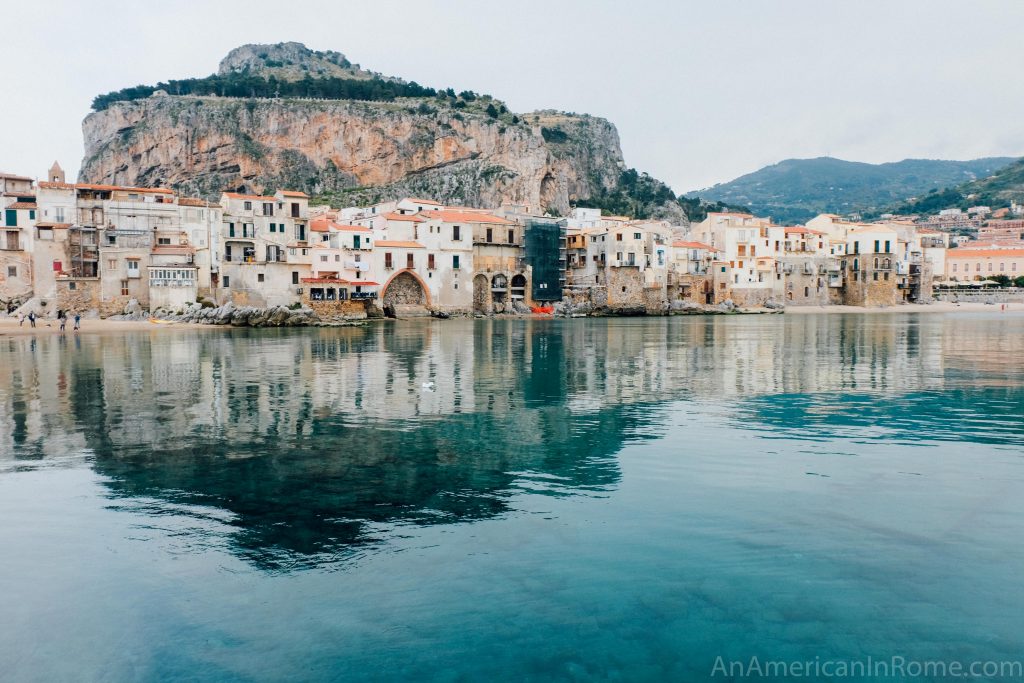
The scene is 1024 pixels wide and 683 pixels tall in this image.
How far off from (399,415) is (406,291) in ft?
177

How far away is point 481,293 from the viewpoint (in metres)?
77.4

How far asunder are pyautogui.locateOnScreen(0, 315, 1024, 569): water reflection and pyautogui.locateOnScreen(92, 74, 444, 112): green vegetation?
113 m

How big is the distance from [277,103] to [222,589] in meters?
134

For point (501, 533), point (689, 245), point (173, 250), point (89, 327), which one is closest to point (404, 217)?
point (173, 250)

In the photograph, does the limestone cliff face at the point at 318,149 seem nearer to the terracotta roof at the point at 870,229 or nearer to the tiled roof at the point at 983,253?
the terracotta roof at the point at 870,229

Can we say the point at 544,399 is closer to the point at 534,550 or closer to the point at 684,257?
the point at 534,550

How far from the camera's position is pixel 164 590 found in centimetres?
820

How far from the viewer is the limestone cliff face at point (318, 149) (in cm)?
12456

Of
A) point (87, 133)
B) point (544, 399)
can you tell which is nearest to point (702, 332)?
point (544, 399)

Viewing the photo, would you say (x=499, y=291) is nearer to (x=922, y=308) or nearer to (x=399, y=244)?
(x=399, y=244)

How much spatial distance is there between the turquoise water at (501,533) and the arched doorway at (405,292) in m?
48.6

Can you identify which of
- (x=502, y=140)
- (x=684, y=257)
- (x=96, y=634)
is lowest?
(x=96, y=634)

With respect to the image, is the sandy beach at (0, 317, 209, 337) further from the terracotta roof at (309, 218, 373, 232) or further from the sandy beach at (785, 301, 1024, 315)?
the sandy beach at (785, 301, 1024, 315)

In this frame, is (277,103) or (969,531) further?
(277,103)
